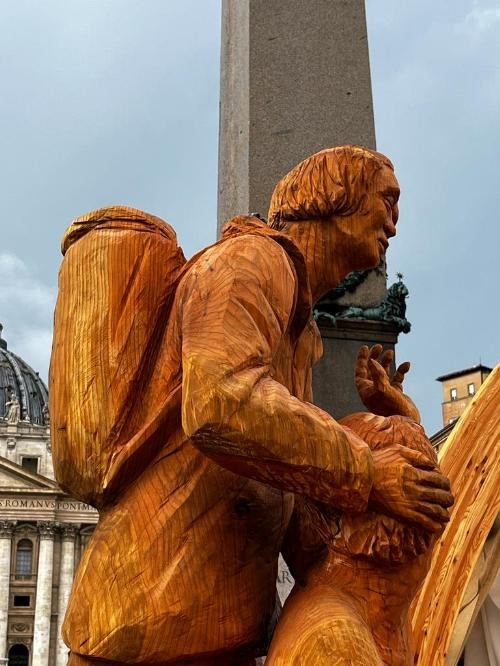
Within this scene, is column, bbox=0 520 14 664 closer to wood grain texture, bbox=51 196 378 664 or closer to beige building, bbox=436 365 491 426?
beige building, bbox=436 365 491 426

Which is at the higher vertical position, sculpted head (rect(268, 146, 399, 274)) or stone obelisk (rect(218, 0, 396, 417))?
stone obelisk (rect(218, 0, 396, 417))

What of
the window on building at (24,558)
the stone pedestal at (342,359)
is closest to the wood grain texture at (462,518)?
the stone pedestal at (342,359)

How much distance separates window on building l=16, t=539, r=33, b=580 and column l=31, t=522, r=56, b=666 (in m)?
0.61

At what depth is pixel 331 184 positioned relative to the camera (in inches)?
52.9

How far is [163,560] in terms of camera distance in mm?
1145

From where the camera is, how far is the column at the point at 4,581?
33250 millimetres

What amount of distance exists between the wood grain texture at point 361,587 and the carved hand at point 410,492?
2 cm

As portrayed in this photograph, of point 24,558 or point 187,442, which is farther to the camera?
point 24,558

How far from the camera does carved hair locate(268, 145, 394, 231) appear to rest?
1344 millimetres

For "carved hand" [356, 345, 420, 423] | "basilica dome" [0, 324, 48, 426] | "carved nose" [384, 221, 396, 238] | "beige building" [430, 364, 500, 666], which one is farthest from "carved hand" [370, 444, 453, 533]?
"basilica dome" [0, 324, 48, 426]

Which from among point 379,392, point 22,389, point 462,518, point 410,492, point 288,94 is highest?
point 22,389

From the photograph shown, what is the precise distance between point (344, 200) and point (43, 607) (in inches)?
1331

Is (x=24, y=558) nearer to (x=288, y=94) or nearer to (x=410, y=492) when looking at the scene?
(x=288, y=94)

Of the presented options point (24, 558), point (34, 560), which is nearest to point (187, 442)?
point (34, 560)
